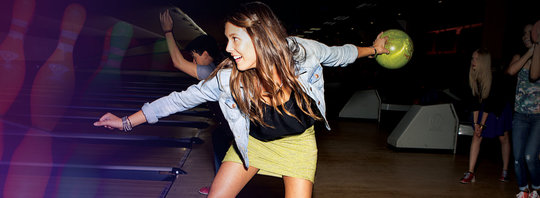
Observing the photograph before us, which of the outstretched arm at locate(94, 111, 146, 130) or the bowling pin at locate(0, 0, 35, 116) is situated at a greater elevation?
the bowling pin at locate(0, 0, 35, 116)

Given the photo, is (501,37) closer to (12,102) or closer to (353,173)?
(353,173)

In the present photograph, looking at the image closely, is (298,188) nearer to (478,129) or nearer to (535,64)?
(535,64)

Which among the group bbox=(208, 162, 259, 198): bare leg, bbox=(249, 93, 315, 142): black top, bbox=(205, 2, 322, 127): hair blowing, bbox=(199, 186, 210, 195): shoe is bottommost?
bbox=(199, 186, 210, 195): shoe

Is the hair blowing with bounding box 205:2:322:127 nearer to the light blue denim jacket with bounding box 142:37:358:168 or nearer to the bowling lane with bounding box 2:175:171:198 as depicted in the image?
the light blue denim jacket with bounding box 142:37:358:168

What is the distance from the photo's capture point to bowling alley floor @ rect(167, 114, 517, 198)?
10.5 feet

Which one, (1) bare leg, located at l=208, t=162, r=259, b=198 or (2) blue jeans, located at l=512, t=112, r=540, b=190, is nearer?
(1) bare leg, located at l=208, t=162, r=259, b=198

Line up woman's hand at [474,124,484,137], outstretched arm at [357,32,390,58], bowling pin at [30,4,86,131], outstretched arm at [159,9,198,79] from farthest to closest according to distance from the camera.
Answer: bowling pin at [30,4,86,131]
woman's hand at [474,124,484,137]
outstretched arm at [159,9,198,79]
outstretched arm at [357,32,390,58]

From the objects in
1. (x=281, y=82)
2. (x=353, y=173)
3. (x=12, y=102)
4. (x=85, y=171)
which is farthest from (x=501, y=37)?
(x=12, y=102)

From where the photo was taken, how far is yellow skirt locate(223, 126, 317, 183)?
161 cm

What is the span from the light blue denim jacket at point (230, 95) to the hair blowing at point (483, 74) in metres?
2.42

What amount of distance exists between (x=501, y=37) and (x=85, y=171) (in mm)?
8267

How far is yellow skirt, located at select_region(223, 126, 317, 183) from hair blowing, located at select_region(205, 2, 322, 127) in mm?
135

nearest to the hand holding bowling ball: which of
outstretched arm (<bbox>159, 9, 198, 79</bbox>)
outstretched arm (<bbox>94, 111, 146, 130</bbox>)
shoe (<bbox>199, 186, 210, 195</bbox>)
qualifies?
outstretched arm (<bbox>159, 9, 198, 79</bbox>)

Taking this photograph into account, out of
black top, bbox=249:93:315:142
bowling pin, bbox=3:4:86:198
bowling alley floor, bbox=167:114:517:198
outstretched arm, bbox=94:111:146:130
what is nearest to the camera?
black top, bbox=249:93:315:142
